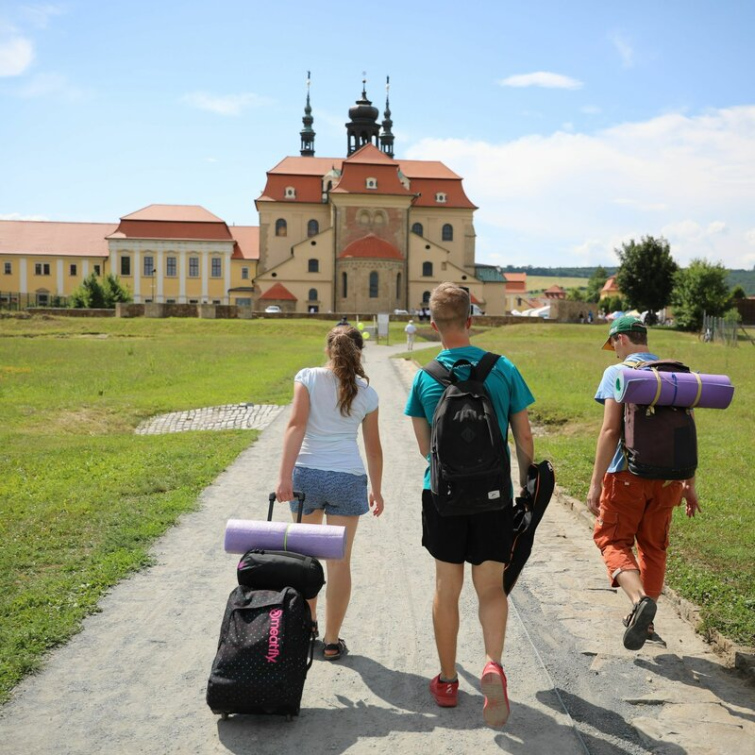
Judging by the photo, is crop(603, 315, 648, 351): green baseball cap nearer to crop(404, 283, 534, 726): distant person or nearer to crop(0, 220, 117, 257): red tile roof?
crop(404, 283, 534, 726): distant person

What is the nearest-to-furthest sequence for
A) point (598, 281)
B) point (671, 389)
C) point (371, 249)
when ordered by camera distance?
point (671, 389) < point (371, 249) < point (598, 281)

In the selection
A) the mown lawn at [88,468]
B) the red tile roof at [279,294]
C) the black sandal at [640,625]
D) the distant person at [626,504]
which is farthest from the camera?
the red tile roof at [279,294]

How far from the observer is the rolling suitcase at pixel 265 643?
421 cm

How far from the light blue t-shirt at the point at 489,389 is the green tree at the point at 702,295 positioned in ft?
222

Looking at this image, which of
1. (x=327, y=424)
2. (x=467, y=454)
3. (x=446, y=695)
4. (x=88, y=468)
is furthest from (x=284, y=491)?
(x=88, y=468)

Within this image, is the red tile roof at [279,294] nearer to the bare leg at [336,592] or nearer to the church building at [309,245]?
the church building at [309,245]

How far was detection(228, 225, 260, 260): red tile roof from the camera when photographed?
94562 millimetres

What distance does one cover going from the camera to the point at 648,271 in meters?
82.1

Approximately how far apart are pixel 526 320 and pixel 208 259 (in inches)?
1565

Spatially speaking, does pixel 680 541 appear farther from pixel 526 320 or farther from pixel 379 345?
pixel 526 320

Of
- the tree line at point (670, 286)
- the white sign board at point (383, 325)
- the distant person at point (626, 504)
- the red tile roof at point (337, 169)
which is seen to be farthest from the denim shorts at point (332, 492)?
the red tile roof at point (337, 169)

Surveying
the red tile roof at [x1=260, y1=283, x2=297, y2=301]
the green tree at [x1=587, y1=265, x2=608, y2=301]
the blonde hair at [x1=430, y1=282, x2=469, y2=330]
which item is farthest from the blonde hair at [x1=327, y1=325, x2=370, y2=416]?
the green tree at [x1=587, y1=265, x2=608, y2=301]

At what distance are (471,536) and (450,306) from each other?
4.06 ft

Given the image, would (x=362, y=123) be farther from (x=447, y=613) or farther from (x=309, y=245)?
(x=447, y=613)
